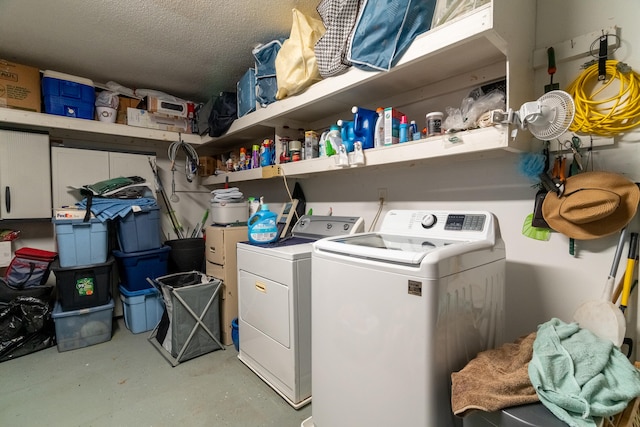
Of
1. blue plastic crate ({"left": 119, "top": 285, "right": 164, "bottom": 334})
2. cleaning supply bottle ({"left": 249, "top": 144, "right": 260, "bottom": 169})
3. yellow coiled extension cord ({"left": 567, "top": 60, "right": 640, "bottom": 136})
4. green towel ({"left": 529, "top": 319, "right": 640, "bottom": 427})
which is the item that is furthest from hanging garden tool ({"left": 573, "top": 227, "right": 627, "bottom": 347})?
blue plastic crate ({"left": 119, "top": 285, "right": 164, "bottom": 334})

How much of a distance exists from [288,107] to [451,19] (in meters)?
1.13

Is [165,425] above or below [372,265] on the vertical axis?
below

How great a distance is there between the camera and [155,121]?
9.86 ft

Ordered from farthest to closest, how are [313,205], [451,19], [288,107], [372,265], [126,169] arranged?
[126,169], [313,205], [288,107], [451,19], [372,265]

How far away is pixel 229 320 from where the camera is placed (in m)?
2.48

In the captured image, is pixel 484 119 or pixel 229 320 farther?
pixel 229 320

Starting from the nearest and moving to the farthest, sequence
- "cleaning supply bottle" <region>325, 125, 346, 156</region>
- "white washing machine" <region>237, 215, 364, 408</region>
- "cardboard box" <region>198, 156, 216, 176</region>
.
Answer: "white washing machine" <region>237, 215, 364, 408</region>, "cleaning supply bottle" <region>325, 125, 346, 156</region>, "cardboard box" <region>198, 156, 216, 176</region>

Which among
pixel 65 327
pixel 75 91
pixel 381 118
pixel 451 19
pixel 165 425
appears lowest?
pixel 165 425

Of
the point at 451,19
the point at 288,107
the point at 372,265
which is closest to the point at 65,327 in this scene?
the point at 288,107

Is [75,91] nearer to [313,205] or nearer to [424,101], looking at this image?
[313,205]

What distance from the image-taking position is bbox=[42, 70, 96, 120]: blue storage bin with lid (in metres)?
2.47

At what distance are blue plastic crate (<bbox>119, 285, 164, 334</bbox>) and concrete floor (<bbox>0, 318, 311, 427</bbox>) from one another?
358 mm

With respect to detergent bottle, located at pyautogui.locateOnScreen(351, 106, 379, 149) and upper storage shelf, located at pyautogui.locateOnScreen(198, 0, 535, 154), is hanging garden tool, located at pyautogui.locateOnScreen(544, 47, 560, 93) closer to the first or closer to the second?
upper storage shelf, located at pyautogui.locateOnScreen(198, 0, 535, 154)

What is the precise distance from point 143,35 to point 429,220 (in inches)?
92.5
